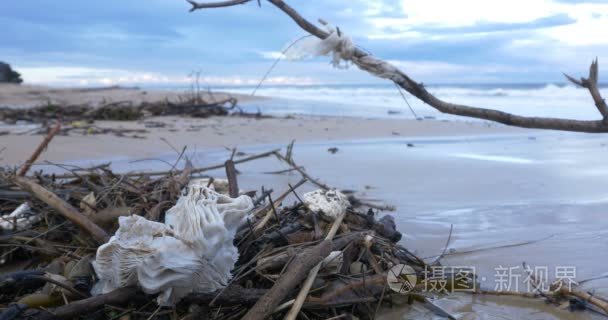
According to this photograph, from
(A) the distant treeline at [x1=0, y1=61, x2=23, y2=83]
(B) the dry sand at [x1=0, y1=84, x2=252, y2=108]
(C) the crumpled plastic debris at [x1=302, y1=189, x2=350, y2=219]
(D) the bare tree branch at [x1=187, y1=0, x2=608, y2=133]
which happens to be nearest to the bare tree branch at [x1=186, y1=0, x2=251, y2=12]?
(D) the bare tree branch at [x1=187, y1=0, x2=608, y2=133]

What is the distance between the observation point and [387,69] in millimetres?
1193

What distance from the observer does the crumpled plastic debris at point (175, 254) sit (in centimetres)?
154

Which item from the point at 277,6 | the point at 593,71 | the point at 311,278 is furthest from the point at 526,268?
the point at 277,6

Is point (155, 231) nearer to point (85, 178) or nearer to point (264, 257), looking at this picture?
point (264, 257)

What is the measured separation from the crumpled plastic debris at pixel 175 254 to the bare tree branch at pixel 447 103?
66cm

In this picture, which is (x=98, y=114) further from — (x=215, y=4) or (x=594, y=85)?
(x=594, y=85)

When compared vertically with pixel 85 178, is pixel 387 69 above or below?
above

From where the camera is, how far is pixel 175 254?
155 centimetres

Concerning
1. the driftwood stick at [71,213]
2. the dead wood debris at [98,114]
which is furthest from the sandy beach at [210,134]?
the driftwood stick at [71,213]

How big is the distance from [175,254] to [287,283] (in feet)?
1.09

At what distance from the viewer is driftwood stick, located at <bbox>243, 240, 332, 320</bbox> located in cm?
152

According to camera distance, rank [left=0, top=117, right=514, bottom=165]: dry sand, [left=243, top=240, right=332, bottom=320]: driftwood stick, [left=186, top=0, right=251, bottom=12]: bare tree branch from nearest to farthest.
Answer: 1. [left=186, top=0, right=251, bottom=12]: bare tree branch
2. [left=243, top=240, right=332, bottom=320]: driftwood stick
3. [left=0, top=117, right=514, bottom=165]: dry sand

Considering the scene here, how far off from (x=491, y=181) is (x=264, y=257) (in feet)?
9.49

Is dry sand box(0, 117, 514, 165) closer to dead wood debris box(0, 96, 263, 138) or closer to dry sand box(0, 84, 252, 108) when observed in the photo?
dead wood debris box(0, 96, 263, 138)
